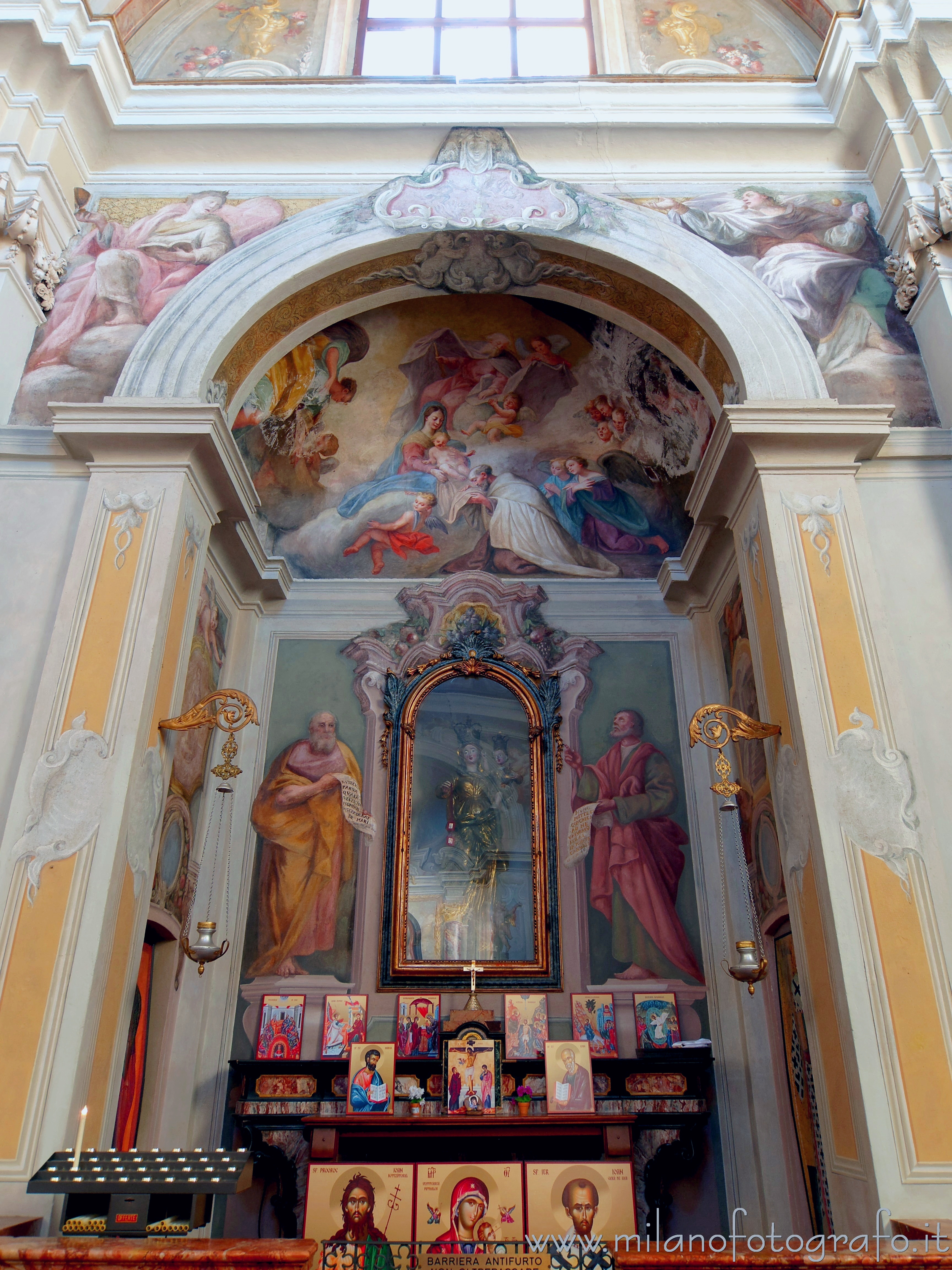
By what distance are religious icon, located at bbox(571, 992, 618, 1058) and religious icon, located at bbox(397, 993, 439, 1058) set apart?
3.56ft

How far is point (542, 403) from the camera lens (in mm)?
9219

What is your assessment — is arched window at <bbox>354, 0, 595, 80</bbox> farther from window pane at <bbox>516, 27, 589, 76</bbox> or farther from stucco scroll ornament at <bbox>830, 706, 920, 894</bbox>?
stucco scroll ornament at <bbox>830, 706, 920, 894</bbox>

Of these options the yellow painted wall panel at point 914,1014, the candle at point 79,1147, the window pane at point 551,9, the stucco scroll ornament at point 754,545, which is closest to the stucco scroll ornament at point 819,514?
the stucco scroll ornament at point 754,545

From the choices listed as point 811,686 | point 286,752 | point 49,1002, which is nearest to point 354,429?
point 286,752

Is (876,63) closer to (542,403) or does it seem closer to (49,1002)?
(542,403)

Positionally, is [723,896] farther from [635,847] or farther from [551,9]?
[551,9]

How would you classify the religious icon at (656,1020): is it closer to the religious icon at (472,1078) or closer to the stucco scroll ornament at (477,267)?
A: the religious icon at (472,1078)

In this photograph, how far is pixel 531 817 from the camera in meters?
8.24

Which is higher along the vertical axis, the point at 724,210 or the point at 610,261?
the point at 724,210

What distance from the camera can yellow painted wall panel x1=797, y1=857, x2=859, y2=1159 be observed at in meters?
4.96

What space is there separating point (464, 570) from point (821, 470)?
12.5ft

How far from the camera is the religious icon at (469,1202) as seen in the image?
508cm

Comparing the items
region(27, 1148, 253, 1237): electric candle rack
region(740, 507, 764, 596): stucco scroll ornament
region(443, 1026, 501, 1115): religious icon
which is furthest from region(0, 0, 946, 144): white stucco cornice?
region(27, 1148, 253, 1237): electric candle rack

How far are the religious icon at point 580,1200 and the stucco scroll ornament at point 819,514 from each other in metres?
3.78
